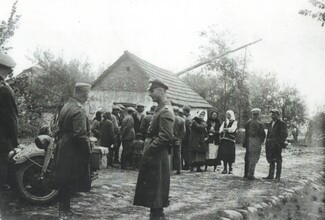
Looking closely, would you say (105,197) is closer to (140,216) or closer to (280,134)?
(140,216)

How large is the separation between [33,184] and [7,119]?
1594 millimetres

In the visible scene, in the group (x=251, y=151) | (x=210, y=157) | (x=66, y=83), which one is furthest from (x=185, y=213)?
(x=66, y=83)

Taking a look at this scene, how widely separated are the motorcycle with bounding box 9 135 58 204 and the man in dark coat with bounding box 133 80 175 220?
1675mm

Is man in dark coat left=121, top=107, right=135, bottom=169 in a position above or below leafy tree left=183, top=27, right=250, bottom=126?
below

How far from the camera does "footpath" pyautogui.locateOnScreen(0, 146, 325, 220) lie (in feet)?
18.4

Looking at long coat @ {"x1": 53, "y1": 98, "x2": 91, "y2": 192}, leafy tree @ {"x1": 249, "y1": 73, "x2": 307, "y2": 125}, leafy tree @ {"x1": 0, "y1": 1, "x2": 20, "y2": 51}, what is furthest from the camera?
leafy tree @ {"x1": 249, "y1": 73, "x2": 307, "y2": 125}

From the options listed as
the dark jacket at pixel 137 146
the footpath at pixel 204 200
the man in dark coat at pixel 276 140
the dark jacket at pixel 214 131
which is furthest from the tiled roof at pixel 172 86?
the footpath at pixel 204 200

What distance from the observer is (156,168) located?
472 cm

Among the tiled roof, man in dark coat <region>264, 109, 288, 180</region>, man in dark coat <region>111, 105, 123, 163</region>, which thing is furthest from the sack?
the tiled roof

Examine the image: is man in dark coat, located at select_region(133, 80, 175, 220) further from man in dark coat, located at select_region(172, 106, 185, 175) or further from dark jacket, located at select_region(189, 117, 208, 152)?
dark jacket, located at select_region(189, 117, 208, 152)

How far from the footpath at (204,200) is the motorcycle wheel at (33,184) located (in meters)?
0.13

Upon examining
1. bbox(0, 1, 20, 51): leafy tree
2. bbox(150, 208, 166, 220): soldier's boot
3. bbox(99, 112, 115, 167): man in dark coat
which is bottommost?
bbox(150, 208, 166, 220): soldier's boot

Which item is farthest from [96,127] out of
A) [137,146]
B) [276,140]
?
[276,140]

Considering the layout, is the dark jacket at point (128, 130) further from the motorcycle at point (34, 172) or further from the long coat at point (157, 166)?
the long coat at point (157, 166)
